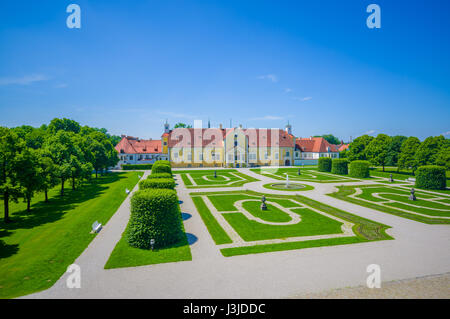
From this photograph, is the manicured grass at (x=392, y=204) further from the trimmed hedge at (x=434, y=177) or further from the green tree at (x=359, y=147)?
the green tree at (x=359, y=147)

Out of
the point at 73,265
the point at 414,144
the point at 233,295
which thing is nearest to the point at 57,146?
the point at 73,265

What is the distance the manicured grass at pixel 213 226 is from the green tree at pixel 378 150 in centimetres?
5174

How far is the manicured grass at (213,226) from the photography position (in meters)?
15.8

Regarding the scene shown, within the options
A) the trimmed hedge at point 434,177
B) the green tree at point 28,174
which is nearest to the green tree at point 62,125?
the green tree at point 28,174

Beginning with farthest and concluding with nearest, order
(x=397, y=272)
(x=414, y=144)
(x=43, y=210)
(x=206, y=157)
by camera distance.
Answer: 1. (x=206, y=157)
2. (x=414, y=144)
3. (x=43, y=210)
4. (x=397, y=272)

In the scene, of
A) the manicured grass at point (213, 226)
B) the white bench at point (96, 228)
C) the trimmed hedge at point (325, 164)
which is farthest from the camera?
the trimmed hedge at point (325, 164)

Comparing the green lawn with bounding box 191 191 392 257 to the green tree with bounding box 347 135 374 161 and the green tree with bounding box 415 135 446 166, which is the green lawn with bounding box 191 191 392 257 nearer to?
the green tree with bounding box 415 135 446 166

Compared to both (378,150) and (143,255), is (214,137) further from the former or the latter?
(143,255)

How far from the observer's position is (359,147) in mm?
62156

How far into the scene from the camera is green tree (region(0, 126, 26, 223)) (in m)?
19.3
